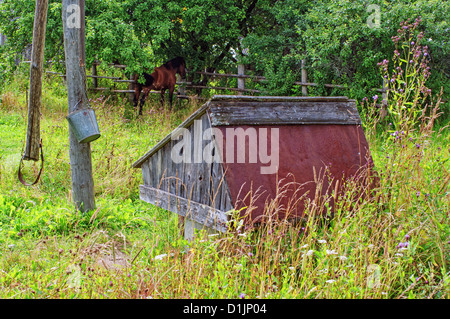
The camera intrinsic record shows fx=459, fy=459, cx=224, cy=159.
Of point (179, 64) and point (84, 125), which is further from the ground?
point (179, 64)

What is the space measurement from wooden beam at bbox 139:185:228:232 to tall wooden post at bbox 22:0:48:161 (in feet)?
4.30

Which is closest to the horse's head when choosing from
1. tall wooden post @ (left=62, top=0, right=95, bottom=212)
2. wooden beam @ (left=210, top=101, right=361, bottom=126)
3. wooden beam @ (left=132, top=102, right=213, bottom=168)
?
tall wooden post @ (left=62, top=0, right=95, bottom=212)

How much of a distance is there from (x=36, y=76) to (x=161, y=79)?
8644 mm

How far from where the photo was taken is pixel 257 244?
3.31 m

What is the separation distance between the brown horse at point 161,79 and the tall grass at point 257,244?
622cm

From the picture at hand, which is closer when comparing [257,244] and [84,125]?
[257,244]

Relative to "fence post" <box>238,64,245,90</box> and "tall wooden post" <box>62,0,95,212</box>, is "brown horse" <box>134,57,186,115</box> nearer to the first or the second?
"fence post" <box>238,64,245,90</box>

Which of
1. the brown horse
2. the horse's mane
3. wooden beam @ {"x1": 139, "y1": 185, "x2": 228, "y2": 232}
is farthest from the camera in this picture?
the horse's mane

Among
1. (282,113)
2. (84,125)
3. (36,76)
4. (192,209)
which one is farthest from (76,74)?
(282,113)

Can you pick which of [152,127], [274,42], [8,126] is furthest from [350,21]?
[8,126]

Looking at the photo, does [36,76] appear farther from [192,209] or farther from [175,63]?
[175,63]

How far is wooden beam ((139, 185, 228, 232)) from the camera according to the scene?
3791mm

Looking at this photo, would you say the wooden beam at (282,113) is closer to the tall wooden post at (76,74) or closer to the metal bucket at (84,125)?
the metal bucket at (84,125)

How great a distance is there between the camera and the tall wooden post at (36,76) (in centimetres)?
484
